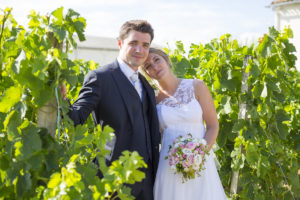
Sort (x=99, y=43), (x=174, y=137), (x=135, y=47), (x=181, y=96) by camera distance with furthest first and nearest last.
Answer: (x=99, y=43) → (x=181, y=96) → (x=174, y=137) → (x=135, y=47)

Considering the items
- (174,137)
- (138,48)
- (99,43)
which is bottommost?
(174,137)

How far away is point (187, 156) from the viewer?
106 inches

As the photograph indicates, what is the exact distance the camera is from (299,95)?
6031 millimetres

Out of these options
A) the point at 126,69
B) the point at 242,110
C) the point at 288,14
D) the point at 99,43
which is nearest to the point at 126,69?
the point at 126,69

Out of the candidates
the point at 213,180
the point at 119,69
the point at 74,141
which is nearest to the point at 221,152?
the point at 213,180

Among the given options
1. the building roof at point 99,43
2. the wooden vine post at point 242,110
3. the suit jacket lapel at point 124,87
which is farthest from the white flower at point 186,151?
the building roof at point 99,43

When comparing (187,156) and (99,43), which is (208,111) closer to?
(187,156)

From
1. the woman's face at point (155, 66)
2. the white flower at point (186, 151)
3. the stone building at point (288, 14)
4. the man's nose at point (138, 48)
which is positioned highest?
the stone building at point (288, 14)

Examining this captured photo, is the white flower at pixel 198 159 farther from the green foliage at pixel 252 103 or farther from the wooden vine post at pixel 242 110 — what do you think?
the wooden vine post at pixel 242 110

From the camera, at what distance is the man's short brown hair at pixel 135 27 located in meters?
2.62

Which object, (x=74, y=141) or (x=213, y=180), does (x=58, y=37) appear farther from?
(x=213, y=180)

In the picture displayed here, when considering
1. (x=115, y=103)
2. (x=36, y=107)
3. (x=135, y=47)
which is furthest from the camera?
(x=135, y=47)

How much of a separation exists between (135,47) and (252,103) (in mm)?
1765

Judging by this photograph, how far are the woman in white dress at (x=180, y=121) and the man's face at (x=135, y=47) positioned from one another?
47 cm
